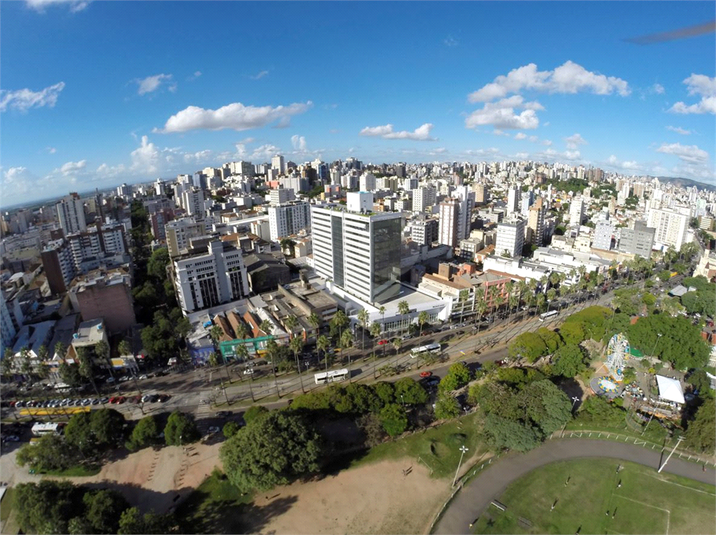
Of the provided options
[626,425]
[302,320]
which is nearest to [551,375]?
[626,425]

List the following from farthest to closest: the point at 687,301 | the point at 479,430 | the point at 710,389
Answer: the point at 687,301 < the point at 710,389 < the point at 479,430

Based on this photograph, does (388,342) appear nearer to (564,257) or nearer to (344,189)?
(564,257)

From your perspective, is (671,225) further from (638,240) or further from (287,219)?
(287,219)

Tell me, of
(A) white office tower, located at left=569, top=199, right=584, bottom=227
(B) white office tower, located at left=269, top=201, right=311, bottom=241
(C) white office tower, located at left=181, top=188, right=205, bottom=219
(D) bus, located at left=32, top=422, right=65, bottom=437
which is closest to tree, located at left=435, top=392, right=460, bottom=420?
(D) bus, located at left=32, top=422, right=65, bottom=437

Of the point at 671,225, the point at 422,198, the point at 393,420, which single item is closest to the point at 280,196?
the point at 422,198

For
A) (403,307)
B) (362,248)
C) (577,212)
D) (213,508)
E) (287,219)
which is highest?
(362,248)

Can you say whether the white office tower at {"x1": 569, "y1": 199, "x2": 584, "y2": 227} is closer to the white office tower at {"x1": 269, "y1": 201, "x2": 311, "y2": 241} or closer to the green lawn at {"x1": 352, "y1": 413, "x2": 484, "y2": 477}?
the white office tower at {"x1": 269, "y1": 201, "x2": 311, "y2": 241}

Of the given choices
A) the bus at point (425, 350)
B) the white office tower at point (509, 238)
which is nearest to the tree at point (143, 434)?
the bus at point (425, 350)
